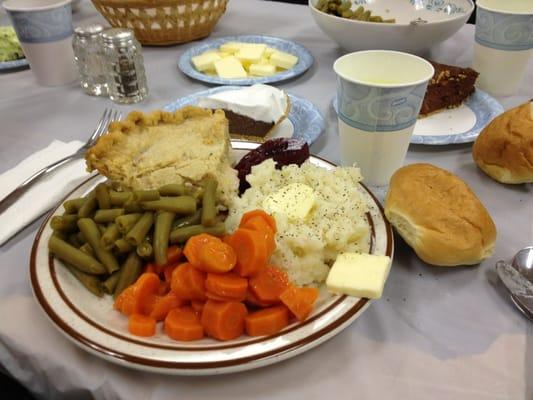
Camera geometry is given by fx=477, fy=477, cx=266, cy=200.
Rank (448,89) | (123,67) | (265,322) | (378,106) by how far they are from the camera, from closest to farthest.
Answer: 1. (265,322)
2. (378,106)
3. (448,89)
4. (123,67)

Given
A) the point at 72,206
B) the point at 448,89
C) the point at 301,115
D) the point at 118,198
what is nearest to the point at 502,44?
the point at 448,89

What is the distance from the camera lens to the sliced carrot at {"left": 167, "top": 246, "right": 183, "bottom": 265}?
3.65ft

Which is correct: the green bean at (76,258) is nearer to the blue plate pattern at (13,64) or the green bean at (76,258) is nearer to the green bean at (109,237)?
the green bean at (109,237)

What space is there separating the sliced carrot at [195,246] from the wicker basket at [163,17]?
1619 millimetres

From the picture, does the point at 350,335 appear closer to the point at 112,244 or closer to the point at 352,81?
the point at 112,244

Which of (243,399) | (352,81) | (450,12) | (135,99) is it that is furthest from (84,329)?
(450,12)

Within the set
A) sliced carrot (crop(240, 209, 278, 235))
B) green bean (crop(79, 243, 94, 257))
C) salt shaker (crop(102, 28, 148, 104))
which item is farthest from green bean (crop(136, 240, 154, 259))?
salt shaker (crop(102, 28, 148, 104))

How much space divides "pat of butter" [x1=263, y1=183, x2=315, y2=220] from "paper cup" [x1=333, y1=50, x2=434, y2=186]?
0.32 metres

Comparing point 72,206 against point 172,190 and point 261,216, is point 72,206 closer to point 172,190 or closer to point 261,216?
point 172,190

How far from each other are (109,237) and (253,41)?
5.41 feet

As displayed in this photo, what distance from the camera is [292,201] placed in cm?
118

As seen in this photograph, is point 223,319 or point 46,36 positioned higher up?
point 46,36

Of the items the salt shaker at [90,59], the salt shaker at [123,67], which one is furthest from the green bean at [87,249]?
the salt shaker at [90,59]

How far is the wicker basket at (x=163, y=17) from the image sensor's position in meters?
2.30
